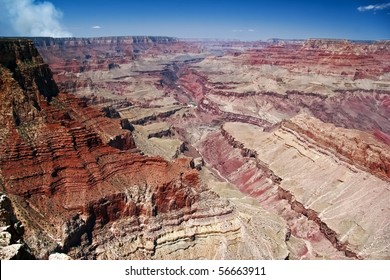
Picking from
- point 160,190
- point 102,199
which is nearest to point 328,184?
point 160,190

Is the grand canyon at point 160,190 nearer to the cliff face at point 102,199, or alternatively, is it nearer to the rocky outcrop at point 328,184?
the cliff face at point 102,199

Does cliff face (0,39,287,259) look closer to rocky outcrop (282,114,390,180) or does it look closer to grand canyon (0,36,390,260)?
grand canyon (0,36,390,260)

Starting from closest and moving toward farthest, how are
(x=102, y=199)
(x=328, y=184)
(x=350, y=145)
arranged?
(x=102, y=199)
(x=328, y=184)
(x=350, y=145)

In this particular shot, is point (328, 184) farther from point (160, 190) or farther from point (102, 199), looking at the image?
point (102, 199)

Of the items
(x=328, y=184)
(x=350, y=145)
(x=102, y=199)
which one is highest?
(x=102, y=199)

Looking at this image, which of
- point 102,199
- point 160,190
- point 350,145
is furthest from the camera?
point 350,145

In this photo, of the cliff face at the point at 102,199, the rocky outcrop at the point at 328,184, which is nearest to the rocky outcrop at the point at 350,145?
the rocky outcrop at the point at 328,184

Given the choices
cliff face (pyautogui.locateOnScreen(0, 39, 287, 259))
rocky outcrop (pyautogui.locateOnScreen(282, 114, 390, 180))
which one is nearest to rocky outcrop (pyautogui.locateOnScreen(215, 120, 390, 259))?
rocky outcrop (pyautogui.locateOnScreen(282, 114, 390, 180))
